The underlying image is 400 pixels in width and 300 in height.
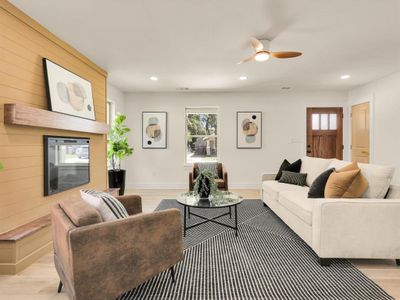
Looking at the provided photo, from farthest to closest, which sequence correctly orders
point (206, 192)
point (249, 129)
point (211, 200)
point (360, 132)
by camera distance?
point (249, 129)
point (360, 132)
point (206, 192)
point (211, 200)

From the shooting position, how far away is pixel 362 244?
223cm

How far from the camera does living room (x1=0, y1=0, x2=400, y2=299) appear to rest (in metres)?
1.83

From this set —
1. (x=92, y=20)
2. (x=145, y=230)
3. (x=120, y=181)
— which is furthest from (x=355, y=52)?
(x=120, y=181)

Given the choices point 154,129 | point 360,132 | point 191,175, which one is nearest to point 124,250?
point 191,175

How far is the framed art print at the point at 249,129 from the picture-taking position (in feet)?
20.4

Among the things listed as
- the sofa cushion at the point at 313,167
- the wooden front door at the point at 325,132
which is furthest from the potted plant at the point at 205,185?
the wooden front door at the point at 325,132

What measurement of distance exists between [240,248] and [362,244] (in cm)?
115

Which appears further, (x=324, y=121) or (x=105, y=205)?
(x=324, y=121)

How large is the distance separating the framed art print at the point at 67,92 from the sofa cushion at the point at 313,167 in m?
3.55

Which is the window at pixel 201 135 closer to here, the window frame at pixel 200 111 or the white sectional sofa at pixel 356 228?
the window frame at pixel 200 111

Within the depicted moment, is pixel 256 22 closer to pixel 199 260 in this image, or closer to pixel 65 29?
pixel 65 29

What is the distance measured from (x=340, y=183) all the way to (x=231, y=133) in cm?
385

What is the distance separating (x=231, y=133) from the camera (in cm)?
627

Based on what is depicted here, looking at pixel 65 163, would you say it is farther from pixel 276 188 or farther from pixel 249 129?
pixel 249 129
